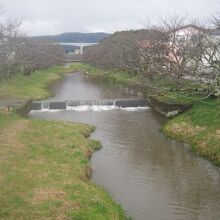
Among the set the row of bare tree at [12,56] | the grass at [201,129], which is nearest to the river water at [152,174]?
the grass at [201,129]

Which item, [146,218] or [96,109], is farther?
[96,109]

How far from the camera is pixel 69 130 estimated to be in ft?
107

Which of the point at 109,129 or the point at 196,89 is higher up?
the point at 196,89

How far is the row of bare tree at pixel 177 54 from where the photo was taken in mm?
41009

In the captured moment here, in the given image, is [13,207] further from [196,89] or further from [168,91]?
[168,91]

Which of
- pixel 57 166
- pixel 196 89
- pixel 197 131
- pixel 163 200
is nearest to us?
pixel 163 200

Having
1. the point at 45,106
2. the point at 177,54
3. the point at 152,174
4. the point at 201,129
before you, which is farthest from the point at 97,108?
the point at 152,174

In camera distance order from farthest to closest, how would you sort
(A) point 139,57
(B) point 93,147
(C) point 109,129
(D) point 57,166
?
(A) point 139,57
(C) point 109,129
(B) point 93,147
(D) point 57,166

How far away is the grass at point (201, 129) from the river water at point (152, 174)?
746 millimetres

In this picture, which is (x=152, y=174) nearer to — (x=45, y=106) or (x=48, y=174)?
(x=48, y=174)

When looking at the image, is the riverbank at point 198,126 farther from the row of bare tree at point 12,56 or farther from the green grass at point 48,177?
the row of bare tree at point 12,56

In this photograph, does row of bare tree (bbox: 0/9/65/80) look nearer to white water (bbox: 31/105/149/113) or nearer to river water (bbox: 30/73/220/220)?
white water (bbox: 31/105/149/113)

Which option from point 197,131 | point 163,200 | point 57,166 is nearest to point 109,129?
point 197,131

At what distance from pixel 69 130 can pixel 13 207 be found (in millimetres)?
16006
